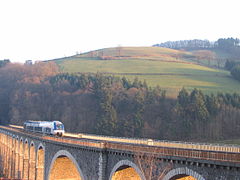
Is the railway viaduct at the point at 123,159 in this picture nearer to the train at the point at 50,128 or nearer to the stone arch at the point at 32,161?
the stone arch at the point at 32,161

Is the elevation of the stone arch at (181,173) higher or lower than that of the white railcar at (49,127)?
higher

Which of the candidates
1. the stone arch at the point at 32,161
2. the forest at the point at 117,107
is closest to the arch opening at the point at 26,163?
the stone arch at the point at 32,161

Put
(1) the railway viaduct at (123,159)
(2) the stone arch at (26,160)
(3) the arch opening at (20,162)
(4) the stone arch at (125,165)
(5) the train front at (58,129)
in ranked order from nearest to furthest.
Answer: (1) the railway viaduct at (123,159), (4) the stone arch at (125,165), (5) the train front at (58,129), (2) the stone arch at (26,160), (3) the arch opening at (20,162)

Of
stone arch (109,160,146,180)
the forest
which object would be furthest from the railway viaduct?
the forest

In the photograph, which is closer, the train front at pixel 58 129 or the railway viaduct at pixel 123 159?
the railway viaduct at pixel 123 159

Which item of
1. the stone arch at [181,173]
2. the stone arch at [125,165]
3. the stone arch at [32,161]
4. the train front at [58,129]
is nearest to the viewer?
the stone arch at [181,173]

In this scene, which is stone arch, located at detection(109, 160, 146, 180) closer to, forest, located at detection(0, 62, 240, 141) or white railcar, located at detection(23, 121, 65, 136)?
white railcar, located at detection(23, 121, 65, 136)

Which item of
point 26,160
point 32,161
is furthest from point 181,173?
point 26,160

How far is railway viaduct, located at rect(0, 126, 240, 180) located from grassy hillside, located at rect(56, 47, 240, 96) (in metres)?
57.3

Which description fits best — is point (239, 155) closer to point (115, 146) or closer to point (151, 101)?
point (115, 146)

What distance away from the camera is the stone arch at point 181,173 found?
91.7 ft

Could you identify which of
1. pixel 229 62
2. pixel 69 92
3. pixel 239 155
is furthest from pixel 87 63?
pixel 239 155

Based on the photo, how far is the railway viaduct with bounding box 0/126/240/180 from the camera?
1074 inches

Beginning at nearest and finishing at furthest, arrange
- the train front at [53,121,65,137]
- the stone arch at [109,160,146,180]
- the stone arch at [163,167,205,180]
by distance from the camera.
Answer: the stone arch at [163,167,205,180] < the stone arch at [109,160,146,180] < the train front at [53,121,65,137]
